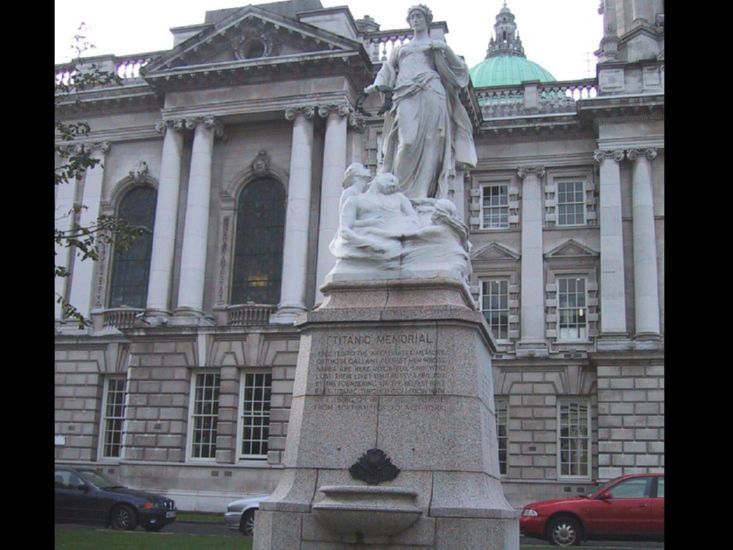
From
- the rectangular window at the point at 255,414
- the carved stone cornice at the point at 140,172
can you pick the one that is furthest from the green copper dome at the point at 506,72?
the rectangular window at the point at 255,414

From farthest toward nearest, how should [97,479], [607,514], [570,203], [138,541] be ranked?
[570,203] < [97,479] < [607,514] < [138,541]

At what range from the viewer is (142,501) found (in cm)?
2291

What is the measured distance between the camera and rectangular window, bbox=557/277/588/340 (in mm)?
36375

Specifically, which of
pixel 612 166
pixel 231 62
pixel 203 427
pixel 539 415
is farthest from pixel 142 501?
pixel 612 166

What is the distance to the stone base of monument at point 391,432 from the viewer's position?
8.50 metres

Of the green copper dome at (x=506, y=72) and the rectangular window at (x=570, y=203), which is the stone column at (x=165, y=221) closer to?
the rectangular window at (x=570, y=203)

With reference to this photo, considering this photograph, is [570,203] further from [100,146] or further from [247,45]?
[100,146]

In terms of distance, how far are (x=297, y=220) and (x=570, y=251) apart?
11.6 meters

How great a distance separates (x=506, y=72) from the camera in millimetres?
55719

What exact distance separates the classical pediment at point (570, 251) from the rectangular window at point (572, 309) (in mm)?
992

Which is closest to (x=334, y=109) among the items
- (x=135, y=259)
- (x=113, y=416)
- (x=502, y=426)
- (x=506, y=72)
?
(x=135, y=259)

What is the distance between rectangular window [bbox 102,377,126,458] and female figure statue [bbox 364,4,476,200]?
28.9 meters
